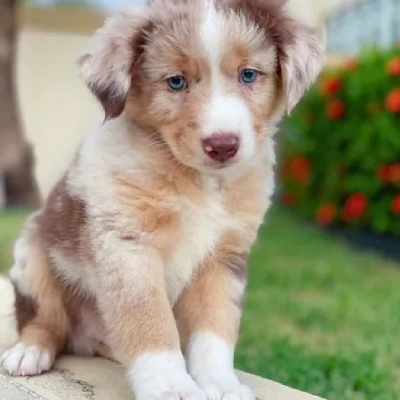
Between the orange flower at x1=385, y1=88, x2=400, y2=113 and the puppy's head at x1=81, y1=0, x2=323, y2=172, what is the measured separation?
14.4ft

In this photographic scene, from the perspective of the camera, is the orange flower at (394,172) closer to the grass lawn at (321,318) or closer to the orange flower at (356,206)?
the orange flower at (356,206)

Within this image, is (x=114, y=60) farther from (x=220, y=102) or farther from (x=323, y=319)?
(x=323, y=319)

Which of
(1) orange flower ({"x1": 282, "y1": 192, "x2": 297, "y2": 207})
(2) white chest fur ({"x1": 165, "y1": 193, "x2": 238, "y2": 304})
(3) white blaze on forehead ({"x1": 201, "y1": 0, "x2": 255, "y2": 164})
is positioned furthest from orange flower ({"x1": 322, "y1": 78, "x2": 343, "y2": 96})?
(3) white blaze on forehead ({"x1": 201, "y1": 0, "x2": 255, "y2": 164})

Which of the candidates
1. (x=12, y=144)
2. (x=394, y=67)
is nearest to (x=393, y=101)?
(x=394, y=67)

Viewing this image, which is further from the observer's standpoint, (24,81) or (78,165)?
(24,81)

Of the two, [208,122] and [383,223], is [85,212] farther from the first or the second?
[383,223]

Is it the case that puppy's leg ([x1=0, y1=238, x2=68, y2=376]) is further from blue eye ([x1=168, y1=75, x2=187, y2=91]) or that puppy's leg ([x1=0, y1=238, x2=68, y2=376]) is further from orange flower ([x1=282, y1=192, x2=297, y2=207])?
orange flower ([x1=282, y1=192, x2=297, y2=207])

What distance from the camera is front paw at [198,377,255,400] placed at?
8.82 feet

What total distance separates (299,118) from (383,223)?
2215 millimetres

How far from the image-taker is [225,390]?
2719 millimetres

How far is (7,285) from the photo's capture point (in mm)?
4293

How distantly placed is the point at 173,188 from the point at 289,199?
7.50 m

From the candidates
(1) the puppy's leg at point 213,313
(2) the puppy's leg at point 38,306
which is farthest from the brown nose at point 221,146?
(2) the puppy's leg at point 38,306

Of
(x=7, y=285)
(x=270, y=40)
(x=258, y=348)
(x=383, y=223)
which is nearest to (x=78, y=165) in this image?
(x=270, y=40)
